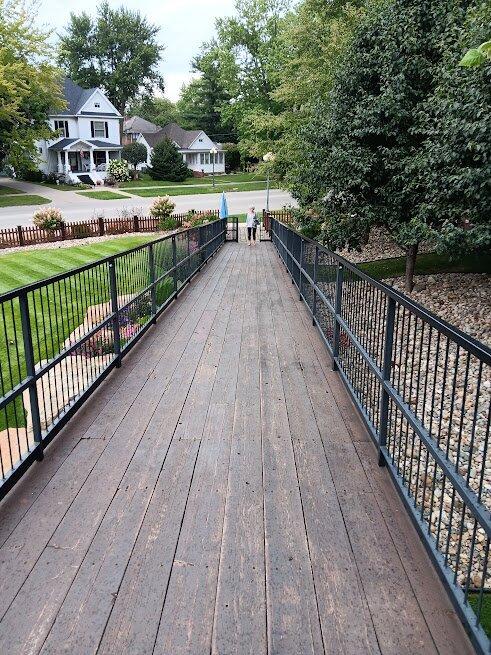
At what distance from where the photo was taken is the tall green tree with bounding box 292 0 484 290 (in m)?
8.87

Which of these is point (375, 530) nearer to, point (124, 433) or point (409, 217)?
point (124, 433)

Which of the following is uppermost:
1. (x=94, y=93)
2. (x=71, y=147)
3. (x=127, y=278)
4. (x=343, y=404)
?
(x=94, y=93)

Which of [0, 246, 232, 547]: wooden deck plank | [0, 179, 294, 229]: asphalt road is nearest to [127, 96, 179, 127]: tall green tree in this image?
[0, 179, 294, 229]: asphalt road

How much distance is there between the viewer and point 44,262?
14.6m

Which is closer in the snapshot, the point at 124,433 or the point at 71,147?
the point at 124,433

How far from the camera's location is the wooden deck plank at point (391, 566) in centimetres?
203

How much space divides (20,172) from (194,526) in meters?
51.3

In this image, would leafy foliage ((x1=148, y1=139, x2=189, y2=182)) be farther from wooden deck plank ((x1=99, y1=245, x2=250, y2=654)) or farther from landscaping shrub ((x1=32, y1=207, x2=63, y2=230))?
wooden deck plank ((x1=99, y1=245, x2=250, y2=654))

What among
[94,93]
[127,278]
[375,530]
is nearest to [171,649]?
[375,530]

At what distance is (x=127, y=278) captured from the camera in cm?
590

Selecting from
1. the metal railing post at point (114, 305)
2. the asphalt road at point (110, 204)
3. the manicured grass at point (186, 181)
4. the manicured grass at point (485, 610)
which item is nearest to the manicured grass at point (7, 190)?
the asphalt road at point (110, 204)

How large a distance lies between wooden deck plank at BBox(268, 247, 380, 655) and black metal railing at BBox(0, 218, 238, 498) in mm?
1695

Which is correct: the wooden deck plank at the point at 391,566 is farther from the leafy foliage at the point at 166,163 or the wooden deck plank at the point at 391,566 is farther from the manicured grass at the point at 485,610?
the leafy foliage at the point at 166,163

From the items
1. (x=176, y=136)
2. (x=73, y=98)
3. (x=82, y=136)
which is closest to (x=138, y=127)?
(x=176, y=136)
